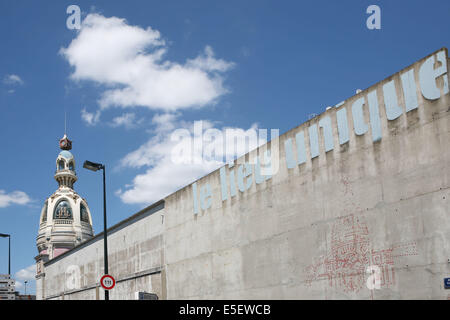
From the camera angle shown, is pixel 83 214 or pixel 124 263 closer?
pixel 124 263

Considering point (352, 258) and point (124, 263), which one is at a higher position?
point (124, 263)

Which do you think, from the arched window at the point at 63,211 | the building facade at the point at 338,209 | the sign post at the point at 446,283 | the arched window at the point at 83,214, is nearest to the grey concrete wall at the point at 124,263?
the building facade at the point at 338,209

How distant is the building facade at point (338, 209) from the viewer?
49.2ft

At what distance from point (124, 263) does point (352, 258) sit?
2190 cm

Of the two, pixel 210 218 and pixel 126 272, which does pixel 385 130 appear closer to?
pixel 210 218

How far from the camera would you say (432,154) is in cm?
1493

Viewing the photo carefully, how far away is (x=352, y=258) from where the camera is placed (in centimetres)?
1730

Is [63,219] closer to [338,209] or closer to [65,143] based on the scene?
[65,143]

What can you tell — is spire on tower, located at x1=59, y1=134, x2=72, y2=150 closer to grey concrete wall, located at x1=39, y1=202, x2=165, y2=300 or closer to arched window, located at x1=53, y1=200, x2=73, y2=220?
arched window, located at x1=53, y1=200, x2=73, y2=220

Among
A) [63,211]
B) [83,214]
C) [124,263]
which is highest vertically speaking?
[63,211]

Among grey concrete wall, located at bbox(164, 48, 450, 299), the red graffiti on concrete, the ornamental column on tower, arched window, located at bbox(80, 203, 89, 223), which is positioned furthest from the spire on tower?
the red graffiti on concrete

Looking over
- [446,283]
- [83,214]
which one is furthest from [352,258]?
[83,214]

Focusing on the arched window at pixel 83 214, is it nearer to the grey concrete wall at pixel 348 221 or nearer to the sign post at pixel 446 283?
the grey concrete wall at pixel 348 221
